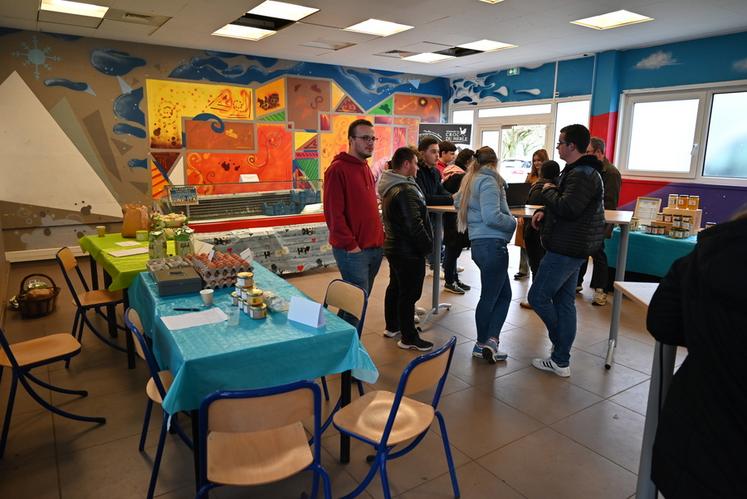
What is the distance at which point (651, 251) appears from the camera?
195 inches

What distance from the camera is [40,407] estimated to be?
2.87m

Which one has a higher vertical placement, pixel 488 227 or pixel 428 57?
pixel 428 57

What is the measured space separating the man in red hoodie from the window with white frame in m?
5.44

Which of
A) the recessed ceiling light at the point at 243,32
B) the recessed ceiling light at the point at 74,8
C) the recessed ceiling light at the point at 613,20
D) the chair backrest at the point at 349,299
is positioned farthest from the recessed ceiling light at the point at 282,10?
the chair backrest at the point at 349,299

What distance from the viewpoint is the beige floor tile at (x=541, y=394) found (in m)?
2.87

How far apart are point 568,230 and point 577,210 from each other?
0.15 metres

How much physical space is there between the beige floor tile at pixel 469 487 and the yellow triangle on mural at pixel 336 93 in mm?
7360

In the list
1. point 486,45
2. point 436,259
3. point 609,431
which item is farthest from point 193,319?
point 486,45

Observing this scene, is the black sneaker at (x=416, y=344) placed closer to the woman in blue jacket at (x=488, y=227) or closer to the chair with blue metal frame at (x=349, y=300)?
the woman in blue jacket at (x=488, y=227)

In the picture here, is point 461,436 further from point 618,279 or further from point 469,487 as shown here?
point 618,279

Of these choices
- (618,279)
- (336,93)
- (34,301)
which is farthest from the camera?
(336,93)

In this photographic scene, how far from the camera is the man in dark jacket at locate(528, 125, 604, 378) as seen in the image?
9.57ft

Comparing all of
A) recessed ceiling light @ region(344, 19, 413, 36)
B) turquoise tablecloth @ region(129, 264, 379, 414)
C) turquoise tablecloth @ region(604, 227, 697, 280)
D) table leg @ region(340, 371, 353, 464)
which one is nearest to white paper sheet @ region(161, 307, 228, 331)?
turquoise tablecloth @ region(129, 264, 379, 414)

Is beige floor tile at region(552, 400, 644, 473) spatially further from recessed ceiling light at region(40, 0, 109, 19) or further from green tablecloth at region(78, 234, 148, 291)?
recessed ceiling light at region(40, 0, 109, 19)
